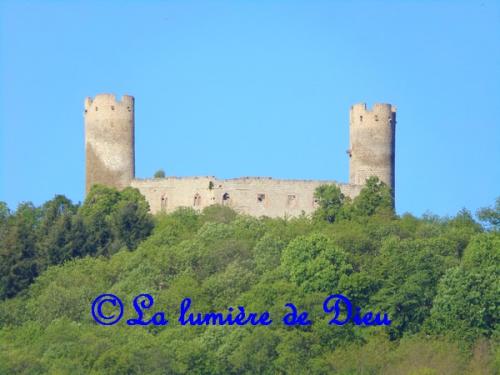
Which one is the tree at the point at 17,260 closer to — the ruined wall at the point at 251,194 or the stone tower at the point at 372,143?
the ruined wall at the point at 251,194

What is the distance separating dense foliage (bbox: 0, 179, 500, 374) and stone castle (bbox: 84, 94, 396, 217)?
595 mm

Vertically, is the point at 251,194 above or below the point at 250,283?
above

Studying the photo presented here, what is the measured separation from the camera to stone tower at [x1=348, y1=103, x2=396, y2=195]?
70500 mm

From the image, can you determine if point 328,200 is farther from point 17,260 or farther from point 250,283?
point 17,260

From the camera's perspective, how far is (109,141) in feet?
231

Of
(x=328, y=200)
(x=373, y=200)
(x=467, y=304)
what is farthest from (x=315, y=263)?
(x=373, y=200)

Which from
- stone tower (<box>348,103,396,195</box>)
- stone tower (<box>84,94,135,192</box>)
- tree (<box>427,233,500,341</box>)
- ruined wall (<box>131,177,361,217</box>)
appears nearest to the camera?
tree (<box>427,233,500,341</box>)

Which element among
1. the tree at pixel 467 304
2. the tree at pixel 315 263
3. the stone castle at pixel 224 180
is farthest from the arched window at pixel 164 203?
the tree at pixel 467 304

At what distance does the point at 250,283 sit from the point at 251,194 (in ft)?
23.8

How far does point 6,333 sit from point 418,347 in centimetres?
971

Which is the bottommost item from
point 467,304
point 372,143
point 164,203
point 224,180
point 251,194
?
point 467,304

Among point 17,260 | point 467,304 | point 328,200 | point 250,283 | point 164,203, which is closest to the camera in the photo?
point 467,304

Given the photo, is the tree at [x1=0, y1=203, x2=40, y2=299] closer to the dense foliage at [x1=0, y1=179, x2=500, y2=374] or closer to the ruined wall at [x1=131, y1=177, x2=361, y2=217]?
the dense foliage at [x1=0, y1=179, x2=500, y2=374]

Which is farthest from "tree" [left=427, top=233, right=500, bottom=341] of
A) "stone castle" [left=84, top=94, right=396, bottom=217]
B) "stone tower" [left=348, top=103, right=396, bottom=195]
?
"stone tower" [left=348, top=103, right=396, bottom=195]
